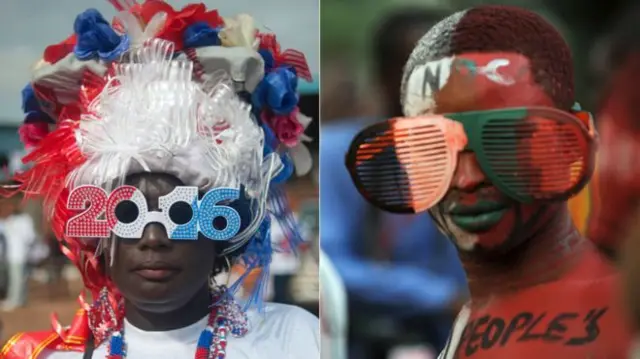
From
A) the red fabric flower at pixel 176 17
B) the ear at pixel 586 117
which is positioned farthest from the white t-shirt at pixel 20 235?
the ear at pixel 586 117

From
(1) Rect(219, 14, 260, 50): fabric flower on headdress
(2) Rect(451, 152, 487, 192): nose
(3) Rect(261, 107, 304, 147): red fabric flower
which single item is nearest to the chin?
(2) Rect(451, 152, 487, 192): nose

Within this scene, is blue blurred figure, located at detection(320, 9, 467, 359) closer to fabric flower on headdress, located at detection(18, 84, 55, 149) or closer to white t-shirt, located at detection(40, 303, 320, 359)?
white t-shirt, located at detection(40, 303, 320, 359)

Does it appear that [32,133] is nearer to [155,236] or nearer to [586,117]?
[155,236]

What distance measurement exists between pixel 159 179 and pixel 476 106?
0.99 metres

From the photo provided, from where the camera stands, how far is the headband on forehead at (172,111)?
Result: 2432mm

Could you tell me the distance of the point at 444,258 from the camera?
87.2 inches

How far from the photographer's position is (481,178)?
84.0 inches

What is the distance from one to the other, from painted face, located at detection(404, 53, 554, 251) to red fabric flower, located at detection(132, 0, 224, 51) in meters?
0.71

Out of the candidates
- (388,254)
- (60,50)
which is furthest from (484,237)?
(60,50)

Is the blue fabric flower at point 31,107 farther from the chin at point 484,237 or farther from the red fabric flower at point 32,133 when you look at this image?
the chin at point 484,237

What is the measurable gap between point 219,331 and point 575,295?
3.66 ft

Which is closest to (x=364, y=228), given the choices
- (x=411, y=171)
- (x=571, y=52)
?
(x=411, y=171)

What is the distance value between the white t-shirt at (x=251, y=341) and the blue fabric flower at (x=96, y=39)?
0.87 m

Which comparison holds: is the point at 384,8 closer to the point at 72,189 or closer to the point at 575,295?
the point at 575,295
